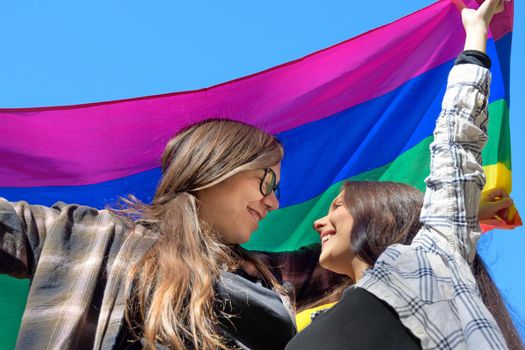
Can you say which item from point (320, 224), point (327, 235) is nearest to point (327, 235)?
point (327, 235)

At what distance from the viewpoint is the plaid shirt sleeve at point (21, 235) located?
207cm

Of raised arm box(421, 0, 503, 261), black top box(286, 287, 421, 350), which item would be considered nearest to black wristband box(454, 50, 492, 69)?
raised arm box(421, 0, 503, 261)

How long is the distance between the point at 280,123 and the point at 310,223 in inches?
16.6

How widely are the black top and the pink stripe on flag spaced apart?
1.62 m

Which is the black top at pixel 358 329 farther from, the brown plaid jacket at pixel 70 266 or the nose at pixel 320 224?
the nose at pixel 320 224

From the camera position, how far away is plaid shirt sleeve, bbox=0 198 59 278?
2070 mm

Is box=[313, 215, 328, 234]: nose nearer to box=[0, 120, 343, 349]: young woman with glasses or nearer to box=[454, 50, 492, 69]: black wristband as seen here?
box=[0, 120, 343, 349]: young woman with glasses

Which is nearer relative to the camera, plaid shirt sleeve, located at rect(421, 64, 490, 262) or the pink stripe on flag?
plaid shirt sleeve, located at rect(421, 64, 490, 262)

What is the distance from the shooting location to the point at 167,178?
2.47m

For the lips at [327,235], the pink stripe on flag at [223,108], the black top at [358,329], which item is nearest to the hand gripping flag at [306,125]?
the pink stripe on flag at [223,108]

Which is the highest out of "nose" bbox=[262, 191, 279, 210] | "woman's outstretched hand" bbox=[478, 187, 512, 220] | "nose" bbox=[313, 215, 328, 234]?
"nose" bbox=[262, 191, 279, 210]

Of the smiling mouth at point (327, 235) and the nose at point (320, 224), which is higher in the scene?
the nose at point (320, 224)

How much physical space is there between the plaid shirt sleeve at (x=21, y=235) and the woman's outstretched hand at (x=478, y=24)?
1.30 m

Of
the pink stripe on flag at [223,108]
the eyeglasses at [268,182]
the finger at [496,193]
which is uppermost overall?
the pink stripe on flag at [223,108]
